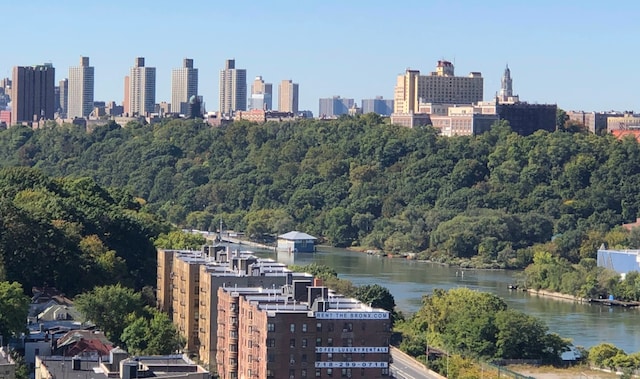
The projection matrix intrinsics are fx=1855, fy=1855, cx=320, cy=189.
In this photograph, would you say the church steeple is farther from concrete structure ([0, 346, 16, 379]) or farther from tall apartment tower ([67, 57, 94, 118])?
concrete structure ([0, 346, 16, 379])

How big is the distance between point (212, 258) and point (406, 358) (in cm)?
339

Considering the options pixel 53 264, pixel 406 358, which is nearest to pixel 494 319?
pixel 406 358

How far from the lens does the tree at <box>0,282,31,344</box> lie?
76.4 ft

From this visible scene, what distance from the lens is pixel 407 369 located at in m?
26.1

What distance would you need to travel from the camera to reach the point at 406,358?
2717 cm

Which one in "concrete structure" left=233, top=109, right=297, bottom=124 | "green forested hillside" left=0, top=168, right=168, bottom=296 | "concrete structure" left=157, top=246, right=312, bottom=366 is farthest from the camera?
"concrete structure" left=233, top=109, right=297, bottom=124

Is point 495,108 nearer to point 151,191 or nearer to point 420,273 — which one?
point 151,191

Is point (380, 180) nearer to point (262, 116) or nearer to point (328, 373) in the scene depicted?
point (262, 116)

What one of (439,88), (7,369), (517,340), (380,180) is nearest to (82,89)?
(439,88)

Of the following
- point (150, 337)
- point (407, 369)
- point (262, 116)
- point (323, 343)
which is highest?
point (262, 116)

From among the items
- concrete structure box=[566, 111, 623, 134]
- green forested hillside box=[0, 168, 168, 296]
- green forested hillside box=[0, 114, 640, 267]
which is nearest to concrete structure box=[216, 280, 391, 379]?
green forested hillside box=[0, 168, 168, 296]

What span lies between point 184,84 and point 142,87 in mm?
2497

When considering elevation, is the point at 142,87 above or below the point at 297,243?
above

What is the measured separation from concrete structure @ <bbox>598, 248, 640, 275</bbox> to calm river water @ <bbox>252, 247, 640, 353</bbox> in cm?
219
